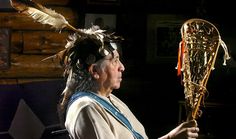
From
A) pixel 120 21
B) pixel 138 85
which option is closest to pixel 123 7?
pixel 120 21

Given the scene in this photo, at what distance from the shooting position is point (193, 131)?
2572 mm

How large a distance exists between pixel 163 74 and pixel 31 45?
4.40 feet

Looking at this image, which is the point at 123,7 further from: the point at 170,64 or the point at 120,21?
the point at 170,64

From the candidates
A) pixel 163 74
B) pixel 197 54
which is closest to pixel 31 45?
pixel 163 74

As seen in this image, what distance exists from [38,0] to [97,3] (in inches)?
22.4

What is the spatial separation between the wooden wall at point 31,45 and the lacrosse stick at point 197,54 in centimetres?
176

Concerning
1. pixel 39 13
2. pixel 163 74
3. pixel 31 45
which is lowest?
pixel 163 74

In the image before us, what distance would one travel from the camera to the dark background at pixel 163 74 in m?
4.28

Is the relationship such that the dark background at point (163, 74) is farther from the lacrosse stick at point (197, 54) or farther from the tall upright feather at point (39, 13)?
the lacrosse stick at point (197, 54)

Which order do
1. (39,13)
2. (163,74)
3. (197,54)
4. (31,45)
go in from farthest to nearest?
(163,74)
(31,45)
(39,13)
(197,54)

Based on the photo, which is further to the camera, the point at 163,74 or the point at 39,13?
the point at 163,74

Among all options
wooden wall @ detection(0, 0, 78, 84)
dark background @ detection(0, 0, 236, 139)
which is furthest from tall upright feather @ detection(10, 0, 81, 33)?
dark background @ detection(0, 0, 236, 139)

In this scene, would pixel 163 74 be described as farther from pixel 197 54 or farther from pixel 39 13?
pixel 39 13

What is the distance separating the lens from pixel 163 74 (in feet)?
14.6
